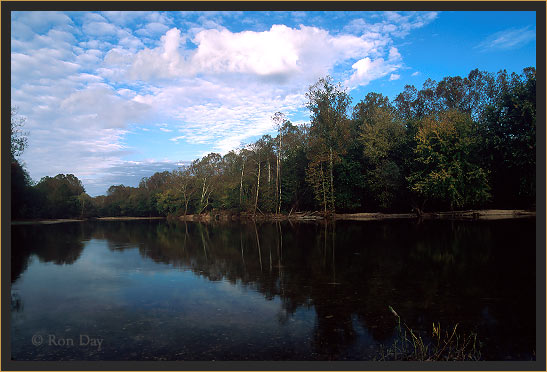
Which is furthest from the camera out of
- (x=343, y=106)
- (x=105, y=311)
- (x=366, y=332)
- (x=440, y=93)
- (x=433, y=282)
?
(x=440, y=93)

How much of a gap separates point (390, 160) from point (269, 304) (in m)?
38.3

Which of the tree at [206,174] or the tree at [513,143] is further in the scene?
the tree at [206,174]

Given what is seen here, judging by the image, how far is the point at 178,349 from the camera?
16.6ft

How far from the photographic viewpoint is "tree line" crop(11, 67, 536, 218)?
34281 millimetres

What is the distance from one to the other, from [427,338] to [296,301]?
2.90 metres

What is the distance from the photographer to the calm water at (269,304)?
5.16 metres

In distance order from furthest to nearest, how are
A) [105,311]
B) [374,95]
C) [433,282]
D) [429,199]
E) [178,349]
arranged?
1. [374,95]
2. [429,199]
3. [433,282]
4. [105,311]
5. [178,349]

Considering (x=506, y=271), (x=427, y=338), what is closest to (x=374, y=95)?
(x=506, y=271)

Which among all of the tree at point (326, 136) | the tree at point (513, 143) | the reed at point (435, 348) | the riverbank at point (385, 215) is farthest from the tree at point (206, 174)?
the reed at point (435, 348)

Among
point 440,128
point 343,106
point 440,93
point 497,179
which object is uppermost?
point 440,93

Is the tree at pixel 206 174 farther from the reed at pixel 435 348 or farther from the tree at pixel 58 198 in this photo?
the reed at pixel 435 348

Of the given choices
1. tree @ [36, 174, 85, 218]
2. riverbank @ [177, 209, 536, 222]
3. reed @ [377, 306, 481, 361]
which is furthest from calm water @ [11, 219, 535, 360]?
tree @ [36, 174, 85, 218]

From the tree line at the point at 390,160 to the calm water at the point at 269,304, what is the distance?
24441 mm

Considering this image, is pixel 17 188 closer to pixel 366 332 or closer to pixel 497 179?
pixel 366 332
